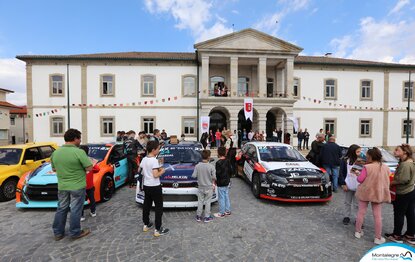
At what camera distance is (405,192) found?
3393 millimetres

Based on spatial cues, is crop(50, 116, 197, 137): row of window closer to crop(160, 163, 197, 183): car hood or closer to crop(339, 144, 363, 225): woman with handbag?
crop(160, 163, 197, 183): car hood

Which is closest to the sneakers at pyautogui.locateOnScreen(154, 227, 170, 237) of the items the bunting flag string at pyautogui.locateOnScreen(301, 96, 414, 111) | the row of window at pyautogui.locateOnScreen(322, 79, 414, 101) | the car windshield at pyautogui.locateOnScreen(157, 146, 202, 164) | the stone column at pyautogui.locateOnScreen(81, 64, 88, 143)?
the car windshield at pyautogui.locateOnScreen(157, 146, 202, 164)

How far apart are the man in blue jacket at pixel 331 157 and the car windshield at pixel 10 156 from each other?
30.9 feet

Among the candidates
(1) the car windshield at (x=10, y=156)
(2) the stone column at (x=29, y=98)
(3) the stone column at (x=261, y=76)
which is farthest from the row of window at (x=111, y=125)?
(1) the car windshield at (x=10, y=156)

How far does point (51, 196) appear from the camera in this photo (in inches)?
186

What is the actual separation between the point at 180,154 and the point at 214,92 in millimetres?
13639

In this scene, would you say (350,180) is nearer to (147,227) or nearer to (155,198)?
(155,198)

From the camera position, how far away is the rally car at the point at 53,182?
464cm

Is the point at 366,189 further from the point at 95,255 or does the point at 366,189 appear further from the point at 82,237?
the point at 82,237

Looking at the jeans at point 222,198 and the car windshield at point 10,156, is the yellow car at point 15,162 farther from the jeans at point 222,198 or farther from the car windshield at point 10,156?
the jeans at point 222,198

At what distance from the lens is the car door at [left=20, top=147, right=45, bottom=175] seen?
5.88m

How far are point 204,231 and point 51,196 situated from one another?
376cm

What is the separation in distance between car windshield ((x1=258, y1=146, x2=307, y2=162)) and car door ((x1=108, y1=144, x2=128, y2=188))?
4581mm

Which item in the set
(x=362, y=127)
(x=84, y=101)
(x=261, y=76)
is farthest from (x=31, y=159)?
(x=362, y=127)
